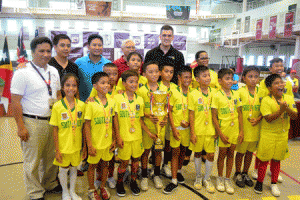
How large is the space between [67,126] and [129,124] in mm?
746

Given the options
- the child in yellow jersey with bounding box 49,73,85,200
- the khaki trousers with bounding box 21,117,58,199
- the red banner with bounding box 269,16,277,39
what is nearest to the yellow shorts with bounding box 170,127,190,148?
the child in yellow jersey with bounding box 49,73,85,200

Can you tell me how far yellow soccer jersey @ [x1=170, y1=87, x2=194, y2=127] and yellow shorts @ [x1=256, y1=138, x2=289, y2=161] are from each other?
1091 millimetres

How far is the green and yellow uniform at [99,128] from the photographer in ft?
8.29

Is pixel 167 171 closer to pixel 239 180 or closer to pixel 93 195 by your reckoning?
pixel 239 180

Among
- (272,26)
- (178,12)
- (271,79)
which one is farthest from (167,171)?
(178,12)

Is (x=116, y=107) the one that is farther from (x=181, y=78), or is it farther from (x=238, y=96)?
(x=238, y=96)

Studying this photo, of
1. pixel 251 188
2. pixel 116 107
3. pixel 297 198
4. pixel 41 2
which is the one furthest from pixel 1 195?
pixel 41 2

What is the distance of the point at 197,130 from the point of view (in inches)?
112

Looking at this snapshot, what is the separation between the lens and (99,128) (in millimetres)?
2543

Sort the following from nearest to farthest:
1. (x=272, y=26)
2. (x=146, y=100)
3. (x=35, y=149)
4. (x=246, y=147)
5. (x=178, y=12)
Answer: (x=35, y=149) < (x=146, y=100) < (x=246, y=147) < (x=272, y=26) < (x=178, y=12)

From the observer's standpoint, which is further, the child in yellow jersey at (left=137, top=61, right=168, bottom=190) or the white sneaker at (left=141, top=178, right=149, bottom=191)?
the white sneaker at (left=141, top=178, right=149, bottom=191)

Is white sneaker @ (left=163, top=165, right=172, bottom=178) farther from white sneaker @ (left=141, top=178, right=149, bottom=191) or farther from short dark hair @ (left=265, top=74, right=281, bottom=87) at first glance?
short dark hair @ (left=265, top=74, right=281, bottom=87)

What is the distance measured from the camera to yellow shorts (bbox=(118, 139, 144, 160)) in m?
2.70

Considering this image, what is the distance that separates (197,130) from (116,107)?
1.14m
